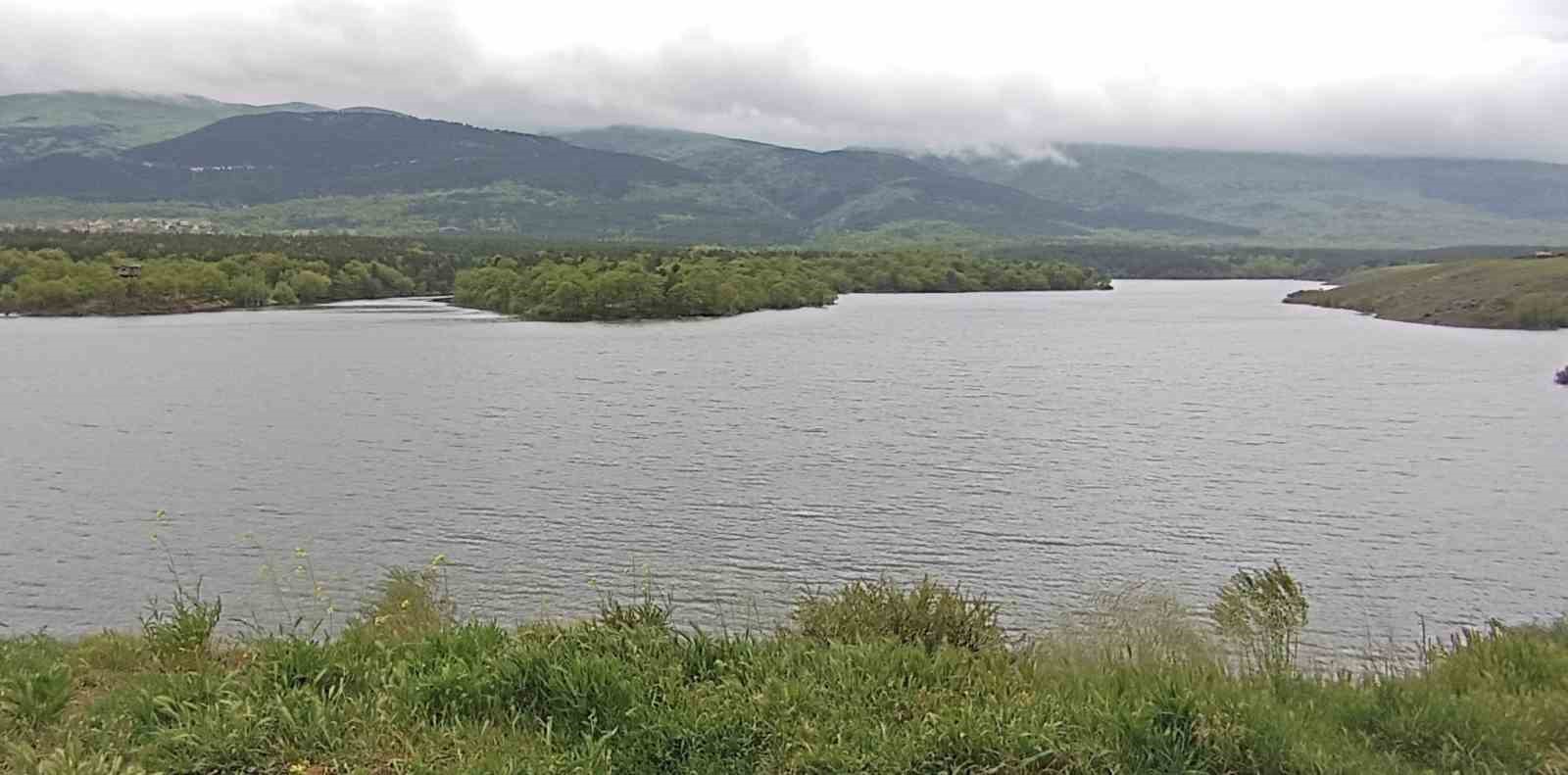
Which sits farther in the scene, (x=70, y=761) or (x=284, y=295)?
(x=284, y=295)

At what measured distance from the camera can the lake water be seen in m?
21.0

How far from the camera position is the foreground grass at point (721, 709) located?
268 inches

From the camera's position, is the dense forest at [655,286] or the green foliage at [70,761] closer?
the green foliage at [70,761]

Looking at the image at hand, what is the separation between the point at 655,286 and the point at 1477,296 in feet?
193

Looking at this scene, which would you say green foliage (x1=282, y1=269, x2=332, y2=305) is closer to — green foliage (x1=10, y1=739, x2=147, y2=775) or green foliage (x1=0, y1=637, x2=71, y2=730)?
green foliage (x1=0, y1=637, x2=71, y2=730)

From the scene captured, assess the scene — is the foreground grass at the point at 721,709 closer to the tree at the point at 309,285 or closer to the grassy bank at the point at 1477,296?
the grassy bank at the point at 1477,296

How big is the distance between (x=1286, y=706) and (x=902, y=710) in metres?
2.33

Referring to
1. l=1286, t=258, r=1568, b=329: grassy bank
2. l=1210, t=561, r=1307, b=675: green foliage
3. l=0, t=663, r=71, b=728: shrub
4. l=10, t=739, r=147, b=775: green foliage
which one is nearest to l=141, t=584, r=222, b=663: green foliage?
l=0, t=663, r=71, b=728: shrub

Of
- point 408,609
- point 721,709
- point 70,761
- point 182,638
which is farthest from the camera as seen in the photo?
point 408,609

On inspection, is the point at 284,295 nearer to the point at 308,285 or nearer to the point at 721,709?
the point at 308,285

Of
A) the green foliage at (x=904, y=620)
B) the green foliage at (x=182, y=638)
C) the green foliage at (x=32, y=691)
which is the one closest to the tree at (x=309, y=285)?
the green foliage at (x=182, y=638)

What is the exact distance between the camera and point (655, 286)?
320ft

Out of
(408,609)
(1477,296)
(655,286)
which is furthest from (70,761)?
(1477,296)

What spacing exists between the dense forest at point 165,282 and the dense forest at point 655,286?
49.9 ft
